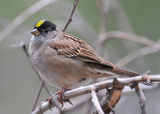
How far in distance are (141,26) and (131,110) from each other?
2184mm

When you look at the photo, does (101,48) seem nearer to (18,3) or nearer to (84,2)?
(84,2)

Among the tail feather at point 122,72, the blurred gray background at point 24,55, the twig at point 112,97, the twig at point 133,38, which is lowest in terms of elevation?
the twig at point 112,97

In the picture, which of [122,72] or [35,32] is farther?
[35,32]

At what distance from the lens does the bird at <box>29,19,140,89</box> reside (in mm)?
3553

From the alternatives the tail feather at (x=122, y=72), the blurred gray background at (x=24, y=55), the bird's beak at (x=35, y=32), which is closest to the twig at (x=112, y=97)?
the tail feather at (x=122, y=72)

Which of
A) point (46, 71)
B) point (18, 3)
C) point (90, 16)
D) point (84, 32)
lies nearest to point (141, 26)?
point (90, 16)

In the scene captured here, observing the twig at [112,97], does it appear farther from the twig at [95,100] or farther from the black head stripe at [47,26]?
the black head stripe at [47,26]

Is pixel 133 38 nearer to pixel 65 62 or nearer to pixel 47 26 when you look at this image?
pixel 65 62

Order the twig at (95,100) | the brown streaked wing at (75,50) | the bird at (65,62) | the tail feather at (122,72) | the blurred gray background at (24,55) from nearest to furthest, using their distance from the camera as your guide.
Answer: the twig at (95,100), the tail feather at (122,72), the bird at (65,62), the brown streaked wing at (75,50), the blurred gray background at (24,55)

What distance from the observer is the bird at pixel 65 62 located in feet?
11.7

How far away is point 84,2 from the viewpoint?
6.16m

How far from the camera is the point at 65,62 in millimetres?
3658

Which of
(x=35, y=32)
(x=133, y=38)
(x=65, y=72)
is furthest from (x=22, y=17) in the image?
(x=133, y=38)

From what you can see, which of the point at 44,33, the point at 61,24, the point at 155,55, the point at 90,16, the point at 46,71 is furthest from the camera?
the point at 90,16
